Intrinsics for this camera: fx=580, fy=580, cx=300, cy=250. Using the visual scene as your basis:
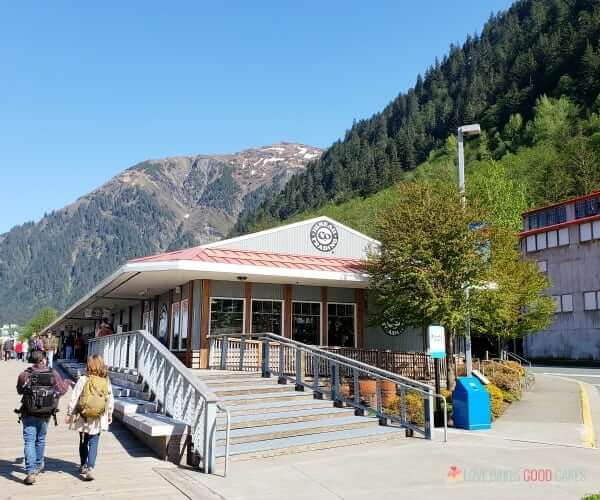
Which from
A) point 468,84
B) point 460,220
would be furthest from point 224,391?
point 468,84

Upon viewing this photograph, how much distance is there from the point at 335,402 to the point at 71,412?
6.24 m

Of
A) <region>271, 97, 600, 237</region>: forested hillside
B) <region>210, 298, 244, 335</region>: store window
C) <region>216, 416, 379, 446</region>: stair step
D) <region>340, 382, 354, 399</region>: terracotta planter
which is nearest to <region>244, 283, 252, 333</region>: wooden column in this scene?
<region>210, 298, 244, 335</region>: store window

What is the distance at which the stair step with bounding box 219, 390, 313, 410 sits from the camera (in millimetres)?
11375

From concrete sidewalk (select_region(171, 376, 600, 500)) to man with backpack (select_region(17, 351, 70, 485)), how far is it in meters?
1.78

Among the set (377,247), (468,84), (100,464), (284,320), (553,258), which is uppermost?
(468,84)

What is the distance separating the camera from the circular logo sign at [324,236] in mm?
20438

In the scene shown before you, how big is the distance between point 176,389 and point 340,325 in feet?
34.6

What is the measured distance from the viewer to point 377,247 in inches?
816

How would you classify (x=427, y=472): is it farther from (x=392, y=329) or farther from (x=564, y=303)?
(x=564, y=303)

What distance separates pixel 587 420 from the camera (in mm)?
14086

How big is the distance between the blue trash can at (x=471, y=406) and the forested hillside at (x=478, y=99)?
2444 inches

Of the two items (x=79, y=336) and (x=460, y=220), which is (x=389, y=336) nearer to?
(x=460, y=220)

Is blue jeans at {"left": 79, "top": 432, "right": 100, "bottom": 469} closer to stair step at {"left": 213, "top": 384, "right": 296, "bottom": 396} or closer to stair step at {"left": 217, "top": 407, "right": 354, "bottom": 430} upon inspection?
stair step at {"left": 217, "top": 407, "right": 354, "bottom": 430}

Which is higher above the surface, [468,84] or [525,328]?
[468,84]
